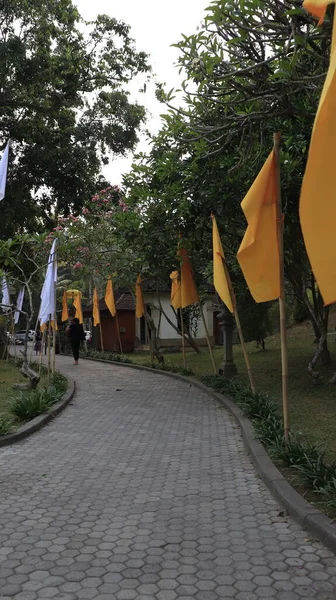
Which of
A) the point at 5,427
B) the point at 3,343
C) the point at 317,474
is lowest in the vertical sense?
the point at 317,474

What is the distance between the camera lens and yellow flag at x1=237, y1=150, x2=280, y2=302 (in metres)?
6.36

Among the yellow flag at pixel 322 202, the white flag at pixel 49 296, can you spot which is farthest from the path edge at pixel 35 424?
the yellow flag at pixel 322 202

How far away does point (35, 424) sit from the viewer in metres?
8.84

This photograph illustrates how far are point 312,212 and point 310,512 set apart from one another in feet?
7.83

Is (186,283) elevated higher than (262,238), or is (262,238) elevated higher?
(186,283)

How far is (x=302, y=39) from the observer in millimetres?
5566

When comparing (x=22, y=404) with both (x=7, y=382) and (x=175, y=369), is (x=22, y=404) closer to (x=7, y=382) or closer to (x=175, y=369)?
(x=7, y=382)

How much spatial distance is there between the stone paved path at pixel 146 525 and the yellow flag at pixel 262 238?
2179mm

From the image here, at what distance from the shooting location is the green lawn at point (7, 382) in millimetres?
10266

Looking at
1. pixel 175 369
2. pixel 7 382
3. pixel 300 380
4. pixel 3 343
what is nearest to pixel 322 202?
pixel 300 380

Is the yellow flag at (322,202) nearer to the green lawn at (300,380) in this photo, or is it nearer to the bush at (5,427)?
the green lawn at (300,380)

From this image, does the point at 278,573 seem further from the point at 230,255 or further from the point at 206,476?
the point at 230,255

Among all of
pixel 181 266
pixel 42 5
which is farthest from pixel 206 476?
pixel 42 5

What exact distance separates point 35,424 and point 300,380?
6.81m
